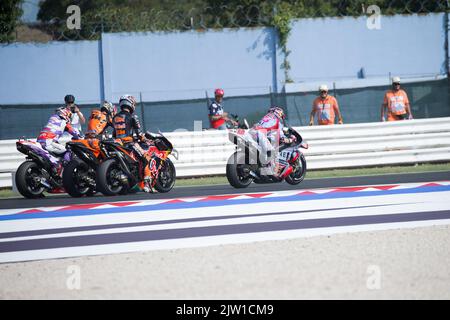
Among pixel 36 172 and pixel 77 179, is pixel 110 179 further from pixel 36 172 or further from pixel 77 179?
pixel 36 172

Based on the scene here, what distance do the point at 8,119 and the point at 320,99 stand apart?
260 inches

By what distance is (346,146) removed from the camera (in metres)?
16.2

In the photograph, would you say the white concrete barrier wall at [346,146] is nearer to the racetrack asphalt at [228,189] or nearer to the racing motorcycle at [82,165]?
the racetrack asphalt at [228,189]

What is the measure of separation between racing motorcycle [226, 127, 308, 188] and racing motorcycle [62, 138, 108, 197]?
199 centimetres

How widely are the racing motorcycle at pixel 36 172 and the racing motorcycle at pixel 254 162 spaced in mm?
2803

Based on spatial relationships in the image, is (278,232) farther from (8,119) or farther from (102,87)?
(102,87)

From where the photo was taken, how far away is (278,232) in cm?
824

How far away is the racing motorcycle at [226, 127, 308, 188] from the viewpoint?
12.8 meters

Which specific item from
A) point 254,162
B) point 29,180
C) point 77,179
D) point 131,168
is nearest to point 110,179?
point 131,168

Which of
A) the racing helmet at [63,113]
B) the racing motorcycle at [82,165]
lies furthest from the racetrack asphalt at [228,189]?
the racing helmet at [63,113]

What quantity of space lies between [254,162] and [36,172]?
3466mm

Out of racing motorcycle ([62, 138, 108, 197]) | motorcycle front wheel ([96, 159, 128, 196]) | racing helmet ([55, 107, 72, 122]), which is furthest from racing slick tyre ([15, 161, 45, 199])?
motorcycle front wheel ([96, 159, 128, 196])

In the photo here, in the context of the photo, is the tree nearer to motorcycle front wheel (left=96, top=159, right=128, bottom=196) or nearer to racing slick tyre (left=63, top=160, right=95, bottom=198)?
racing slick tyre (left=63, top=160, right=95, bottom=198)

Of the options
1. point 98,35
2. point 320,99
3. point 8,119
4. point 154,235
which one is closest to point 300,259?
point 154,235
